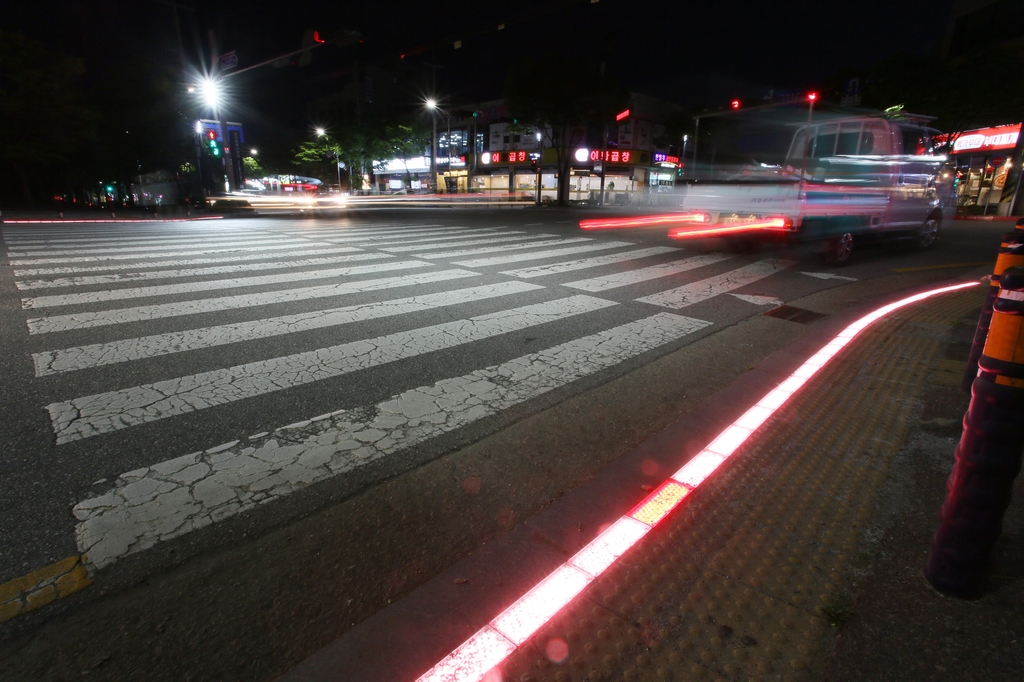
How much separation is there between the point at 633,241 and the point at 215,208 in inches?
837

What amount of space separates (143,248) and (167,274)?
385 centimetres

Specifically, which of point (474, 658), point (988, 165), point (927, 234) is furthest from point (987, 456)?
point (988, 165)

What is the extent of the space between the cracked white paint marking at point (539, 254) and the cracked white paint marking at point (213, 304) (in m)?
1.29

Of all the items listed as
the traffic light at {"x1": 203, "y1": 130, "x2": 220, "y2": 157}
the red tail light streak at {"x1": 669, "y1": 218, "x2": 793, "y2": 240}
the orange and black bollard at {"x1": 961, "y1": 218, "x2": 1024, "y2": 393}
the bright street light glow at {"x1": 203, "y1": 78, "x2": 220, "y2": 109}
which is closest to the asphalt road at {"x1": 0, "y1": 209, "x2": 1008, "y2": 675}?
the red tail light streak at {"x1": 669, "y1": 218, "x2": 793, "y2": 240}

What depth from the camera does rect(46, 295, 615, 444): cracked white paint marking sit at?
127 inches

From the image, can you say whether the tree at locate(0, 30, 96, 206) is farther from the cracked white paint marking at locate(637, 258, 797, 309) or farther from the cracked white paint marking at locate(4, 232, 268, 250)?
the cracked white paint marking at locate(637, 258, 797, 309)

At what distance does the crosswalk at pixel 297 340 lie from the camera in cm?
274

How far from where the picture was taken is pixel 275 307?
231 inches

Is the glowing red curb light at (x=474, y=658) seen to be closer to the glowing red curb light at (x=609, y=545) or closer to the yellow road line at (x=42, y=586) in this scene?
the glowing red curb light at (x=609, y=545)

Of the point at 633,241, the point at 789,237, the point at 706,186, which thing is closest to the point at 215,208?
the point at 633,241

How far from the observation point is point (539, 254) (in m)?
10.2

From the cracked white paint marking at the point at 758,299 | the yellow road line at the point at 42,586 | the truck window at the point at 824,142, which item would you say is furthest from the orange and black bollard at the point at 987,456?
the truck window at the point at 824,142

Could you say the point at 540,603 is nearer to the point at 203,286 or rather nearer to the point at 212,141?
the point at 203,286

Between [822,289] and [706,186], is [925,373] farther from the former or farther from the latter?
[706,186]
